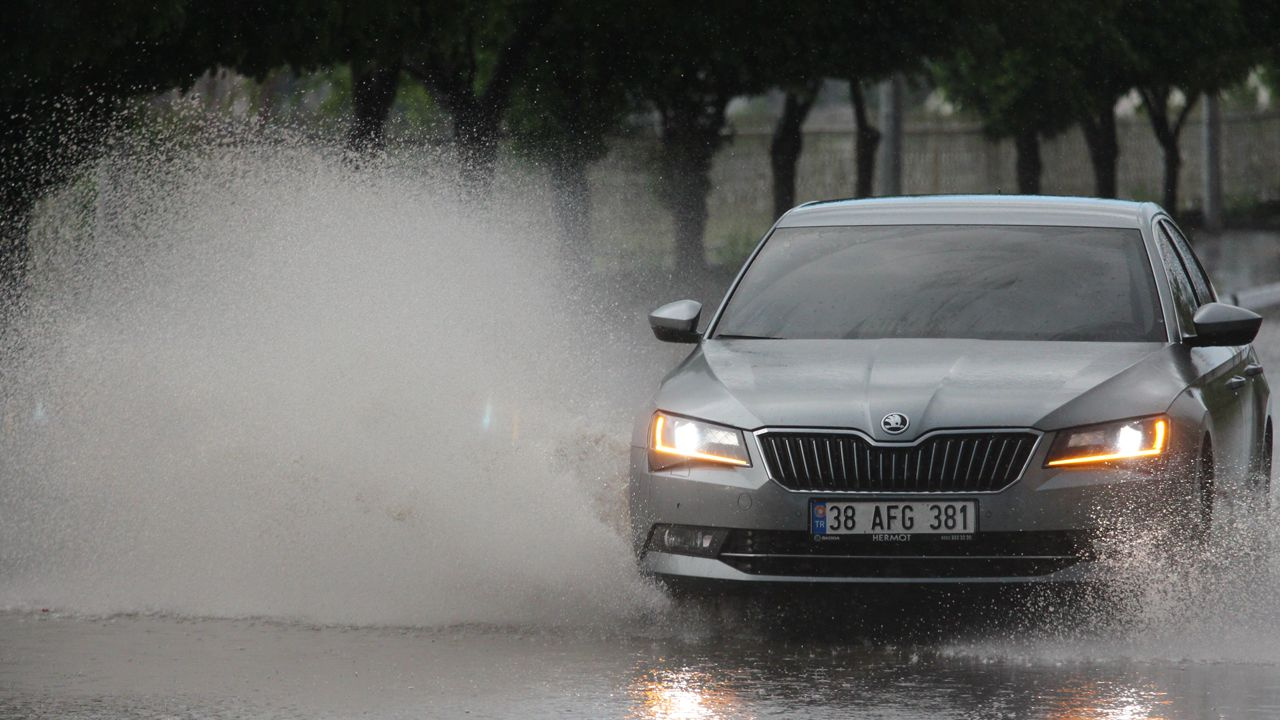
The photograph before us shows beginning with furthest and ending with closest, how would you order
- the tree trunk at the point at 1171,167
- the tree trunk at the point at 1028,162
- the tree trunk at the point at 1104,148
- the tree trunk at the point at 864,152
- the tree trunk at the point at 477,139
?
the tree trunk at the point at 1171,167 → the tree trunk at the point at 1104,148 → the tree trunk at the point at 1028,162 → the tree trunk at the point at 864,152 → the tree trunk at the point at 477,139

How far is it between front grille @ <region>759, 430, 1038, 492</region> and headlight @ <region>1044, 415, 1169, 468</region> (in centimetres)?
10

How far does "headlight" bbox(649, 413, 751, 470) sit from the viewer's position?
Answer: 7.50 metres

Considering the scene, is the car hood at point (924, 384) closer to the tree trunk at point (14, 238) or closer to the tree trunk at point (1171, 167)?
the tree trunk at point (14, 238)

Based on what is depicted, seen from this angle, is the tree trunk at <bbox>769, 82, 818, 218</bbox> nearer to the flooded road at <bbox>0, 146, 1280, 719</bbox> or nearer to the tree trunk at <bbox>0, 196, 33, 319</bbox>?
the tree trunk at <bbox>0, 196, 33, 319</bbox>

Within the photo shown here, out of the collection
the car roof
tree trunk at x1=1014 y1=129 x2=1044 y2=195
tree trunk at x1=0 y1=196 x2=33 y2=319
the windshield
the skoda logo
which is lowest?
the skoda logo

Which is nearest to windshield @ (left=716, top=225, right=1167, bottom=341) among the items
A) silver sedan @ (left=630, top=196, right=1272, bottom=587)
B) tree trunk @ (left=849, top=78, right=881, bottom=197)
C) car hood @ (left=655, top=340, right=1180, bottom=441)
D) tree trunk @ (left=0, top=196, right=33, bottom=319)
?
silver sedan @ (left=630, top=196, right=1272, bottom=587)

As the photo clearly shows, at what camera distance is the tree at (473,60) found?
23156 millimetres

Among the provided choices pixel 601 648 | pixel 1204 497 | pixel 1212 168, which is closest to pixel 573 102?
pixel 1204 497

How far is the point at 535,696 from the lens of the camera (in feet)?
21.7

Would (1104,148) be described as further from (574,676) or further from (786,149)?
(574,676)

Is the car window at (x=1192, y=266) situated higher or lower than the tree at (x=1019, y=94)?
lower

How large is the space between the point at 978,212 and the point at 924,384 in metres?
1.69

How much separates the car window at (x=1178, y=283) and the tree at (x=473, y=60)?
1418 cm

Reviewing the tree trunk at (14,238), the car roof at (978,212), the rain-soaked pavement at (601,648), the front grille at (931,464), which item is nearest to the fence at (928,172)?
the tree trunk at (14,238)
